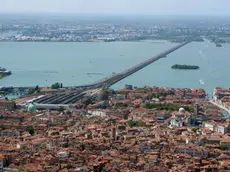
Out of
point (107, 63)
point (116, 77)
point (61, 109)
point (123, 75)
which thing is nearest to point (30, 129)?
point (61, 109)

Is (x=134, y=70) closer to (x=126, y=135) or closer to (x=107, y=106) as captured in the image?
(x=107, y=106)

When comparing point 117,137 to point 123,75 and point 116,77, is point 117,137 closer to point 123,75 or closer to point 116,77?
point 116,77

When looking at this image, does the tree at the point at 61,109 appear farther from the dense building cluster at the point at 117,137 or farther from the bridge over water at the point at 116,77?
the bridge over water at the point at 116,77

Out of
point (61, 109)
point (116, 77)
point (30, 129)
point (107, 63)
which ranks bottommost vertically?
point (107, 63)

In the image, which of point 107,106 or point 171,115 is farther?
point 107,106

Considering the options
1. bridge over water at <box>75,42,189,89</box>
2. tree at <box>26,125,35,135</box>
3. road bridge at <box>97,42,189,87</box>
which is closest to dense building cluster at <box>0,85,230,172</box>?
tree at <box>26,125,35,135</box>

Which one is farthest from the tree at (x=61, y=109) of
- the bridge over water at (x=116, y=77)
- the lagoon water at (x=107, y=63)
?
the lagoon water at (x=107, y=63)

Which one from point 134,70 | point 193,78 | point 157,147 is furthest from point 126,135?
point 134,70
